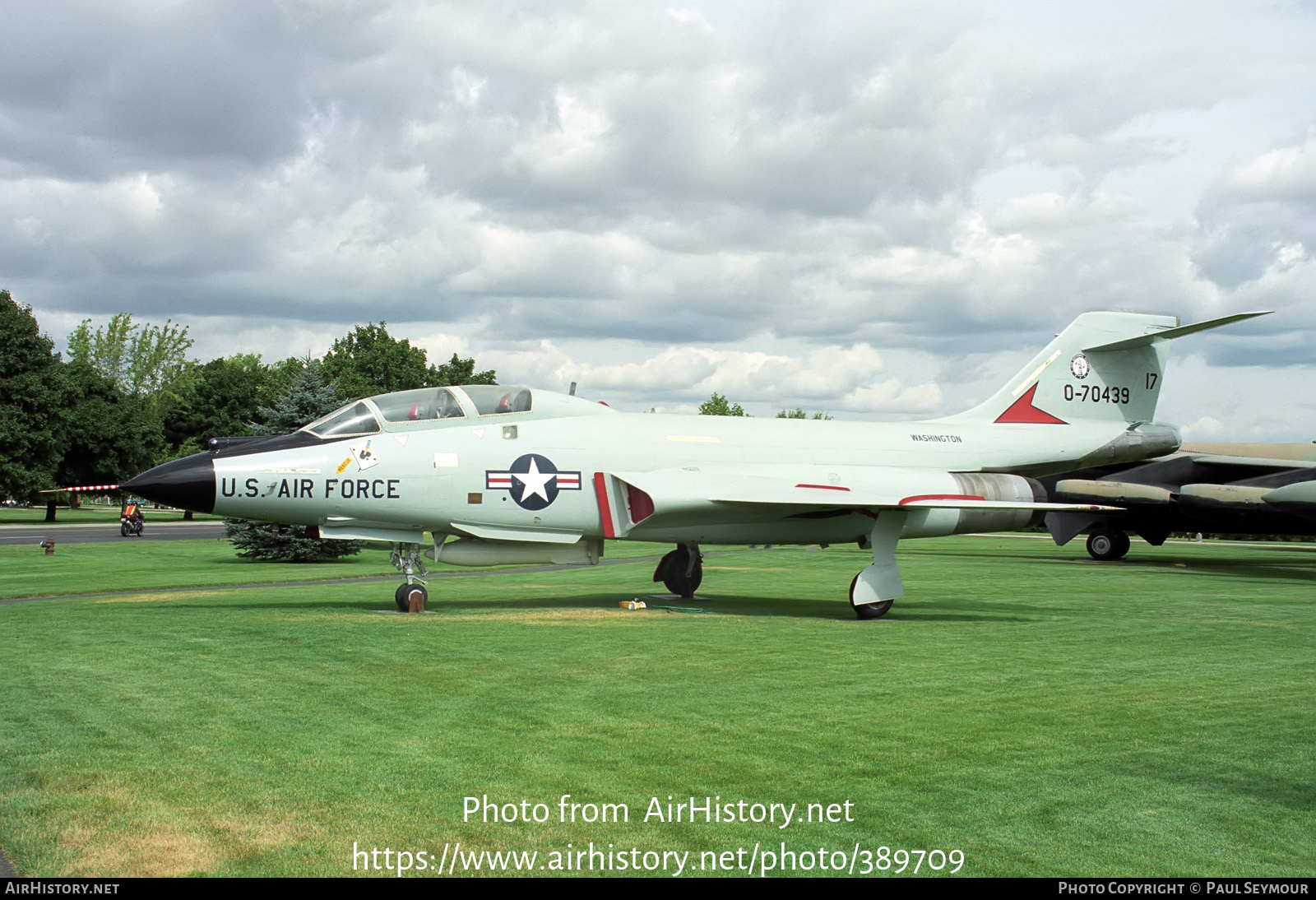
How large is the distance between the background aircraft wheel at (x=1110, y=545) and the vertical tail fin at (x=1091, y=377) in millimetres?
14292

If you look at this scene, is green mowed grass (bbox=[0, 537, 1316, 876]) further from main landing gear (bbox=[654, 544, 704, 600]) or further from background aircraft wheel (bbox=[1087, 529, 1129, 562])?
background aircraft wheel (bbox=[1087, 529, 1129, 562])

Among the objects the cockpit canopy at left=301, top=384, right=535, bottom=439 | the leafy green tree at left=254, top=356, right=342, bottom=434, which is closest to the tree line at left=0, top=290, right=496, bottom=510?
the leafy green tree at left=254, top=356, right=342, bottom=434

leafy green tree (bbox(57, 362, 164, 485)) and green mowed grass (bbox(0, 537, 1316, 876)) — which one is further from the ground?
leafy green tree (bbox(57, 362, 164, 485))

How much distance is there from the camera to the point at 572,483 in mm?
14984

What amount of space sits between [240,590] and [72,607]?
3.83 metres

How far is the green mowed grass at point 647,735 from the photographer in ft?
16.1

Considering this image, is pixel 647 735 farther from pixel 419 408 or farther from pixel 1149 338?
pixel 1149 338

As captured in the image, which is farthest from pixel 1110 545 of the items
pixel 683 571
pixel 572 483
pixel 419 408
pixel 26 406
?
pixel 26 406

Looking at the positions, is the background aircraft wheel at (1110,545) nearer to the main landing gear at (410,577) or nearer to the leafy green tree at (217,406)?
the main landing gear at (410,577)

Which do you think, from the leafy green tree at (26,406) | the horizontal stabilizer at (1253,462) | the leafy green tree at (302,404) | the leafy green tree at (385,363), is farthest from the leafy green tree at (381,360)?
the horizontal stabilizer at (1253,462)

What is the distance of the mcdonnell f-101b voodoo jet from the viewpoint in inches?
553

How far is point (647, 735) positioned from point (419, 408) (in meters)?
8.87

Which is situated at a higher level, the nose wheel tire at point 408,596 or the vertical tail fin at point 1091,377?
the vertical tail fin at point 1091,377

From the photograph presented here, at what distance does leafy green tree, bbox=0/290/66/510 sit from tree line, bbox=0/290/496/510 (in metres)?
0.06
